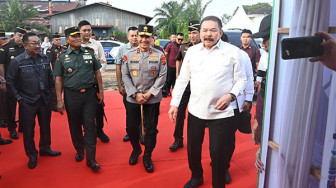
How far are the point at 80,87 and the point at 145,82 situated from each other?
0.75 meters

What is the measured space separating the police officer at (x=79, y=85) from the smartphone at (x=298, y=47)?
275 centimetres

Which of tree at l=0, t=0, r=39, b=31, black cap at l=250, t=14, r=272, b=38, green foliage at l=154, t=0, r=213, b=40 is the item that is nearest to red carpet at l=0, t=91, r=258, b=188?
black cap at l=250, t=14, r=272, b=38

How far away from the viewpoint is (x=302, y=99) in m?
1.09

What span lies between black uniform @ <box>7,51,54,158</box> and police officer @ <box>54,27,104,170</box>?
303mm

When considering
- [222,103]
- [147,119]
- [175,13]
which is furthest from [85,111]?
[175,13]

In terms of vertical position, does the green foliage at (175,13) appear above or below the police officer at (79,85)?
above

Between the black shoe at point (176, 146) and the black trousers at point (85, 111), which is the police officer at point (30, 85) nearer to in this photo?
the black trousers at point (85, 111)

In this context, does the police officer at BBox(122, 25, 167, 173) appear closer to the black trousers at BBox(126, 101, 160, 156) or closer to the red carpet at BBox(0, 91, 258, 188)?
the black trousers at BBox(126, 101, 160, 156)

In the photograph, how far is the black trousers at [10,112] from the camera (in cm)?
426

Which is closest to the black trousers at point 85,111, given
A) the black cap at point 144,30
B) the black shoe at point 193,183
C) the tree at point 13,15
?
the black cap at point 144,30

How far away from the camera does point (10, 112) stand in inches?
169

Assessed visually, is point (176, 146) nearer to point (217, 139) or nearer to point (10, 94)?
point (217, 139)

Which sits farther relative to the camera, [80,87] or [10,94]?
[10,94]

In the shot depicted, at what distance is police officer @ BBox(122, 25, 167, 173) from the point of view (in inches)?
125
